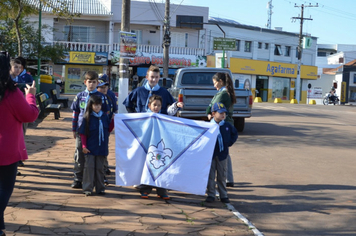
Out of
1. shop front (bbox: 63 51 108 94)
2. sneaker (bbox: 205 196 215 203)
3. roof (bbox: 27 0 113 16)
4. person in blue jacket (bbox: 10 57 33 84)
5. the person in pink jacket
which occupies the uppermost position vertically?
roof (bbox: 27 0 113 16)

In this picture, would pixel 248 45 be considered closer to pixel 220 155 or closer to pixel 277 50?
pixel 277 50

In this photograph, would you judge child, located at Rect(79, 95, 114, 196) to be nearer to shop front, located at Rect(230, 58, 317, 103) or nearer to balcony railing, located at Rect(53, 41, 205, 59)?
balcony railing, located at Rect(53, 41, 205, 59)

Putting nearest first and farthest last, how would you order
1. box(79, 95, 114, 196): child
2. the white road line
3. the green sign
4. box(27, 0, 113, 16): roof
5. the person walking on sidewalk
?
the white road line
box(79, 95, 114, 196): child
the person walking on sidewalk
the green sign
box(27, 0, 113, 16): roof

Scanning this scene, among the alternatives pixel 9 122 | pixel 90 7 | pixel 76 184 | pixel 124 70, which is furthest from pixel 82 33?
pixel 9 122

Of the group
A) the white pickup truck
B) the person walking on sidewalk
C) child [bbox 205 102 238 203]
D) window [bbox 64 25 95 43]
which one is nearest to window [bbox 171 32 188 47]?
window [bbox 64 25 95 43]

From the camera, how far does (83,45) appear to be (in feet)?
122

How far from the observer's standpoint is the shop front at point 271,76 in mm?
48031

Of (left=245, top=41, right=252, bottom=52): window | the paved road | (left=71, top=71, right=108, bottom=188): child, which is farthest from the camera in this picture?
(left=245, top=41, right=252, bottom=52): window

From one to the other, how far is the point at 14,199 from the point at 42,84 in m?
16.2

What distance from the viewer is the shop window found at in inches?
2015

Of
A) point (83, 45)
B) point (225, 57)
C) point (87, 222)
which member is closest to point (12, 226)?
point (87, 222)

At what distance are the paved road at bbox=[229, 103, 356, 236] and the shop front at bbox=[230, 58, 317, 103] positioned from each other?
3426cm

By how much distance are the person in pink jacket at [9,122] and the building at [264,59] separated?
42.4 metres

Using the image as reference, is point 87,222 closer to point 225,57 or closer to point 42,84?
point 42,84
